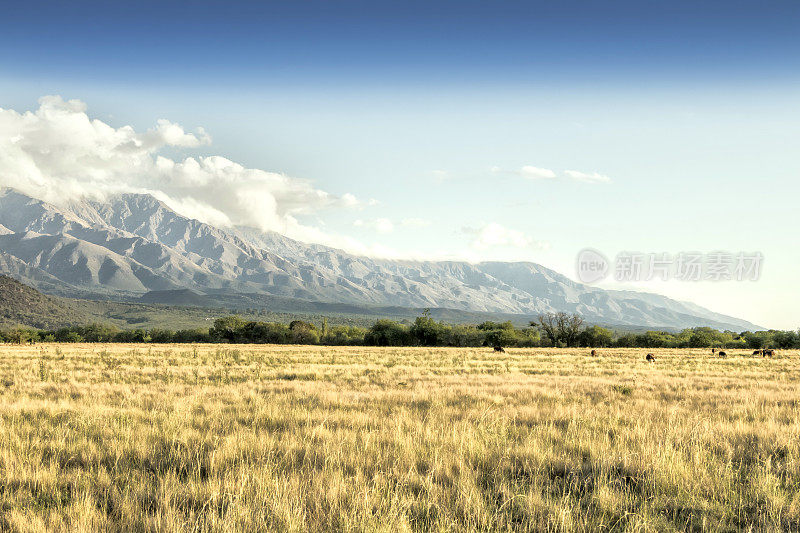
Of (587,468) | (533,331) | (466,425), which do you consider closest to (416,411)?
(466,425)

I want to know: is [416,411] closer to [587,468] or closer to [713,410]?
[587,468]

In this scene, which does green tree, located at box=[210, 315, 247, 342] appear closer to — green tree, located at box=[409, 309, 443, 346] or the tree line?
the tree line

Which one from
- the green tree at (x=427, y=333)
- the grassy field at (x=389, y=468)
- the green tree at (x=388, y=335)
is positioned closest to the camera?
the grassy field at (x=389, y=468)

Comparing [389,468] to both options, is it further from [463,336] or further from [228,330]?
[228,330]

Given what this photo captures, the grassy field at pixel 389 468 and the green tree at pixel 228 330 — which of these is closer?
the grassy field at pixel 389 468

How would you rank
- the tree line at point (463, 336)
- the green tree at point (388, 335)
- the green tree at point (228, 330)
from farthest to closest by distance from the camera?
the green tree at point (228, 330) → the green tree at point (388, 335) → the tree line at point (463, 336)

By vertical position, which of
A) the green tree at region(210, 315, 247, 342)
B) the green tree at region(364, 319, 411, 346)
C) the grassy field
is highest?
the grassy field

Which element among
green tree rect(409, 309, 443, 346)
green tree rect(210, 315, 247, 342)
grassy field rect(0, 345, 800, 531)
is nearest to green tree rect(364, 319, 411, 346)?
green tree rect(409, 309, 443, 346)

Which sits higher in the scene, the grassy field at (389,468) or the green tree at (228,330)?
the grassy field at (389,468)

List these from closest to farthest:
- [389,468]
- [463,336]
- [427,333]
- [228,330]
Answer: [389,468]
[427,333]
[463,336]
[228,330]

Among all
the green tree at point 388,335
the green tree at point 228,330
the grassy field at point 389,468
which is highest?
the grassy field at point 389,468

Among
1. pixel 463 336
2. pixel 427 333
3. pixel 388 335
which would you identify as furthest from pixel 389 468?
pixel 463 336

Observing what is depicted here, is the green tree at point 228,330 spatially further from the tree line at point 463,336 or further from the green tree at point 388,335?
the green tree at point 388,335

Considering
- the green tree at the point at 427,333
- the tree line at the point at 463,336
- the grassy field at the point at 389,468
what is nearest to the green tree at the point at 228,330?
the tree line at the point at 463,336
